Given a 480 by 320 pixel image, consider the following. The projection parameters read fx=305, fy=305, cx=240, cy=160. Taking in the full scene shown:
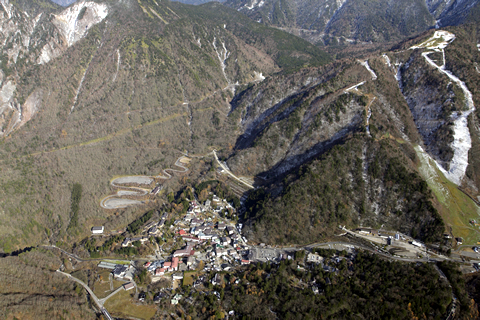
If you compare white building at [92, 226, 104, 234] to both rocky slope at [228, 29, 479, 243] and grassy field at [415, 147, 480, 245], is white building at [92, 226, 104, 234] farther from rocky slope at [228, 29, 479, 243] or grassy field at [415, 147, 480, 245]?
grassy field at [415, 147, 480, 245]

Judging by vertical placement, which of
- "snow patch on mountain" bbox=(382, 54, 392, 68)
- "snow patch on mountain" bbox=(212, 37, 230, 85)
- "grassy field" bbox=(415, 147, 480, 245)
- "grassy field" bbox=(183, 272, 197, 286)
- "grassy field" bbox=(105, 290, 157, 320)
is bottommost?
"grassy field" bbox=(415, 147, 480, 245)

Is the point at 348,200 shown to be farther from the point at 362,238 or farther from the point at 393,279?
the point at 393,279

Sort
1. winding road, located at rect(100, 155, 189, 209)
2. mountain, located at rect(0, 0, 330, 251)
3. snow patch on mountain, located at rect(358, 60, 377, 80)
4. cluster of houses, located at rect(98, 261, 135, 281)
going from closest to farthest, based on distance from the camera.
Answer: cluster of houses, located at rect(98, 261, 135, 281) < winding road, located at rect(100, 155, 189, 209) < mountain, located at rect(0, 0, 330, 251) < snow patch on mountain, located at rect(358, 60, 377, 80)

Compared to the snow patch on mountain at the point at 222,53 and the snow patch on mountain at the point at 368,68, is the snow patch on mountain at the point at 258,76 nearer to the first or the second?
the snow patch on mountain at the point at 222,53

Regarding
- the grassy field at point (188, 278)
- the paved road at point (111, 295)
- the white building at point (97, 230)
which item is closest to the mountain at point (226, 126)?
the white building at point (97, 230)

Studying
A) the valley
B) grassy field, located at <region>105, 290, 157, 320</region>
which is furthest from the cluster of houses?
grassy field, located at <region>105, 290, 157, 320</region>

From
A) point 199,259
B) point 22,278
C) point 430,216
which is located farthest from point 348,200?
point 22,278

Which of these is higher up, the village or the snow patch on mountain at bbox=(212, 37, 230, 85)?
the snow patch on mountain at bbox=(212, 37, 230, 85)

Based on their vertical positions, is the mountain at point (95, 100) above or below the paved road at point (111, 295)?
above
